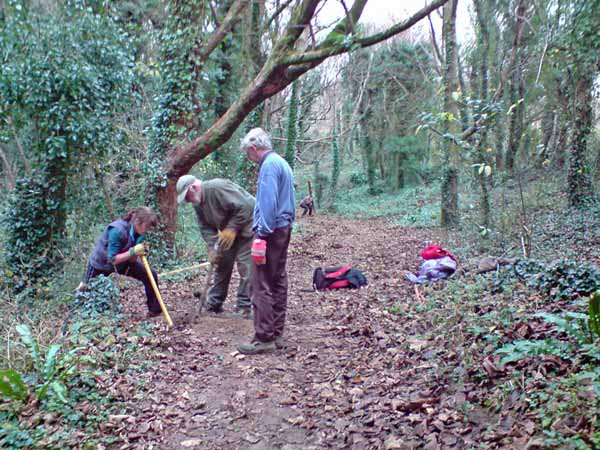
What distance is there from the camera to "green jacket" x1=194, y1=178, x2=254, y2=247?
5.95m

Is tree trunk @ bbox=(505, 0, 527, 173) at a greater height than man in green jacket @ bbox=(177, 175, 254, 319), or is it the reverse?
tree trunk @ bbox=(505, 0, 527, 173)

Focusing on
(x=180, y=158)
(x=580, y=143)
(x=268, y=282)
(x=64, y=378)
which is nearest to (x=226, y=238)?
(x=268, y=282)

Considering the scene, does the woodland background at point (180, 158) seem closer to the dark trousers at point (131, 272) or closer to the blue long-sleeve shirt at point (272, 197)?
the dark trousers at point (131, 272)

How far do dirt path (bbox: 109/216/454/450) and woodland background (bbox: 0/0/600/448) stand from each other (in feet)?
1.55

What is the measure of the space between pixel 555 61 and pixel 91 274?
11382mm

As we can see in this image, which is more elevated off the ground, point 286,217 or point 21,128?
point 21,128

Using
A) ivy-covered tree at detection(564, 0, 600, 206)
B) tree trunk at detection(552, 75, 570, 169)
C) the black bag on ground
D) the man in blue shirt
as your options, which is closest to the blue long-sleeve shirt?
the man in blue shirt

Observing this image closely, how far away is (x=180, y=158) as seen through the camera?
32.2ft

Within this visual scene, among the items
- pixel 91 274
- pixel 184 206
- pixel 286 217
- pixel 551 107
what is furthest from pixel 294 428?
pixel 551 107

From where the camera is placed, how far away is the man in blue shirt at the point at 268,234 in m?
4.76

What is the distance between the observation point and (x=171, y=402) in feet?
13.2

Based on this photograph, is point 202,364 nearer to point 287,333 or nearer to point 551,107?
point 287,333

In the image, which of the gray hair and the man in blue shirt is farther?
the gray hair

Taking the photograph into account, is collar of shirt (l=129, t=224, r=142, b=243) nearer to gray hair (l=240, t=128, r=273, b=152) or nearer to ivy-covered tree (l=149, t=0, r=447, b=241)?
gray hair (l=240, t=128, r=273, b=152)
